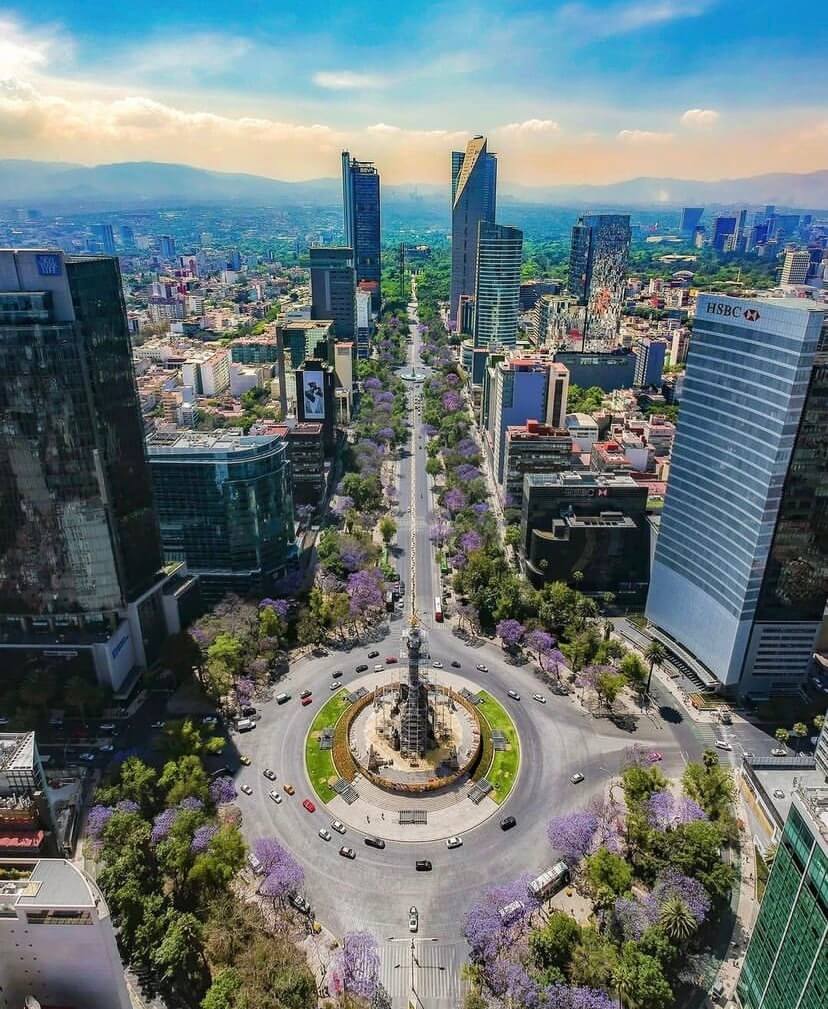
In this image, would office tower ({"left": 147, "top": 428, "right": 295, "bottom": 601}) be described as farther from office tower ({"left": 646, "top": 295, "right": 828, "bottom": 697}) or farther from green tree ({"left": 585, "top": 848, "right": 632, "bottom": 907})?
green tree ({"left": 585, "top": 848, "right": 632, "bottom": 907})

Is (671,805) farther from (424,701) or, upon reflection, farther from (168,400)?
(168,400)

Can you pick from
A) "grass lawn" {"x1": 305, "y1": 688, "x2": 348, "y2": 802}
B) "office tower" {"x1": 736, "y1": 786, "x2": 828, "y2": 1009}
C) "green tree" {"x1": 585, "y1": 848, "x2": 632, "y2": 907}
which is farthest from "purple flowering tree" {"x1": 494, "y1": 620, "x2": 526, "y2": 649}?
"office tower" {"x1": 736, "y1": 786, "x2": 828, "y2": 1009}

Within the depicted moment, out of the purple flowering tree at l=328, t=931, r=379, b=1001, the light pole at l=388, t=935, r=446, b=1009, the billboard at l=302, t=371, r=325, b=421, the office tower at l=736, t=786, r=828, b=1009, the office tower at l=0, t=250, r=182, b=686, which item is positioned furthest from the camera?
the billboard at l=302, t=371, r=325, b=421

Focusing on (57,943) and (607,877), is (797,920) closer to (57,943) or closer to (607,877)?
(607,877)

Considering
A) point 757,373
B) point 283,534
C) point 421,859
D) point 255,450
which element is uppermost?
point 757,373

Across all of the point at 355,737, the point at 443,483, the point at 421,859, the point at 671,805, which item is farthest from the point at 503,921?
the point at 443,483

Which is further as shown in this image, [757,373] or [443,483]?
[443,483]
